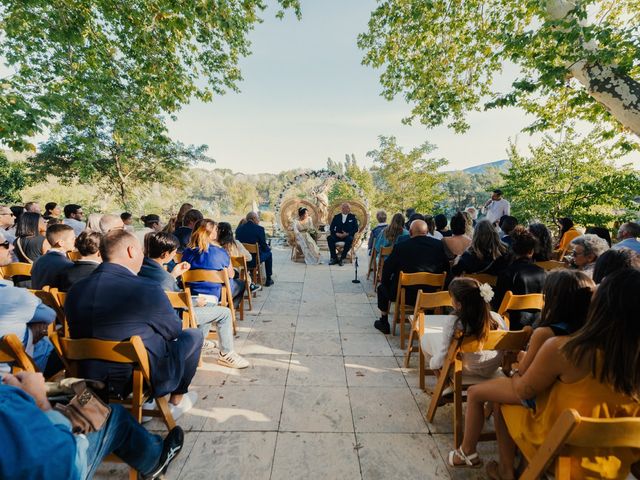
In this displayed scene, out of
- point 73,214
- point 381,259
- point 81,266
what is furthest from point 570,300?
point 73,214

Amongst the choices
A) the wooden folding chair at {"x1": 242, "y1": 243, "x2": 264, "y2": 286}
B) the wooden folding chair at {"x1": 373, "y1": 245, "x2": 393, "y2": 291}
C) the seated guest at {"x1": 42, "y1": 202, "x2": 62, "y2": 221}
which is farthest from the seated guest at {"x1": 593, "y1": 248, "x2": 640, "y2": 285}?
the seated guest at {"x1": 42, "y1": 202, "x2": 62, "y2": 221}

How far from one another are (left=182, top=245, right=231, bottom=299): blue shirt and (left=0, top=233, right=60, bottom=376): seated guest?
1380 millimetres

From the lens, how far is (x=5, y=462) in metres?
1.02

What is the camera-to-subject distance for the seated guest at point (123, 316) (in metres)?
1.84

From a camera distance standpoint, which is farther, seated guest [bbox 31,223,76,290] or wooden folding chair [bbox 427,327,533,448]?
seated guest [bbox 31,223,76,290]

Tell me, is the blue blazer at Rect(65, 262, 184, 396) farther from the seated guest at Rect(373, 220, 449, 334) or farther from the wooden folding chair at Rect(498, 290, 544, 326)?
the seated guest at Rect(373, 220, 449, 334)

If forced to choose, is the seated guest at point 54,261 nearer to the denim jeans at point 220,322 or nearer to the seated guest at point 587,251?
the denim jeans at point 220,322

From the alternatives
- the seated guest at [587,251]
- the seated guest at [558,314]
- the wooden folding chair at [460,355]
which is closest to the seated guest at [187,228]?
the wooden folding chair at [460,355]

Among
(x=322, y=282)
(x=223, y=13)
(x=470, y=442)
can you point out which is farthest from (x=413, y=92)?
(x=470, y=442)

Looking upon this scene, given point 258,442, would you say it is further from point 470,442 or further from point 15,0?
point 15,0

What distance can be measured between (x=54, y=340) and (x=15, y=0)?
669 centimetres

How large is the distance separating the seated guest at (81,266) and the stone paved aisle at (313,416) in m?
1.47

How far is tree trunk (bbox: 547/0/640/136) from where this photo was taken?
4988mm

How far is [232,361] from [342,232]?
5.50 m
